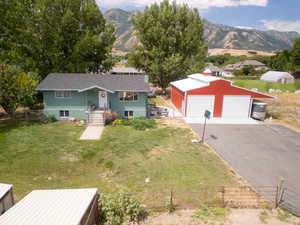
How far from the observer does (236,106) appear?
21906mm

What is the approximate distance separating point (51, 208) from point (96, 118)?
43.0 ft

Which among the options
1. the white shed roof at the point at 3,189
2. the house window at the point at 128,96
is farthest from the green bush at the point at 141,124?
the white shed roof at the point at 3,189

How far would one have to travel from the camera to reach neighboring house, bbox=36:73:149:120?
1978cm

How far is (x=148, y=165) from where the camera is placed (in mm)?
11711

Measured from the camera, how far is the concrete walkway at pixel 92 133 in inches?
628

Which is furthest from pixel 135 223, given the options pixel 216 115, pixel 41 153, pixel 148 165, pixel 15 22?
pixel 15 22

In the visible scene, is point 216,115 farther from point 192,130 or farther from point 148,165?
point 148,165

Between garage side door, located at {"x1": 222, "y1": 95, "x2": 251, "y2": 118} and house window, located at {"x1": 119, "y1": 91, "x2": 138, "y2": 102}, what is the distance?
376 inches

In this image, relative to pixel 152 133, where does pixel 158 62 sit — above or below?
above

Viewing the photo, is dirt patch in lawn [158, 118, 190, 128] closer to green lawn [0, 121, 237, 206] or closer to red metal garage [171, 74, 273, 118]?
red metal garage [171, 74, 273, 118]

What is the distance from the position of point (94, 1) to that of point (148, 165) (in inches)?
1035

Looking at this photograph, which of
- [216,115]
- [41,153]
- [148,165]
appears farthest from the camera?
[216,115]

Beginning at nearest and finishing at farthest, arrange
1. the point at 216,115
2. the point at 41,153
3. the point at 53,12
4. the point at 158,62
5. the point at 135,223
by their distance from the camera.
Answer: the point at 135,223, the point at 41,153, the point at 216,115, the point at 53,12, the point at 158,62

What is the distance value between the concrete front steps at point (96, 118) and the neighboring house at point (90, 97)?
1.12 feet
